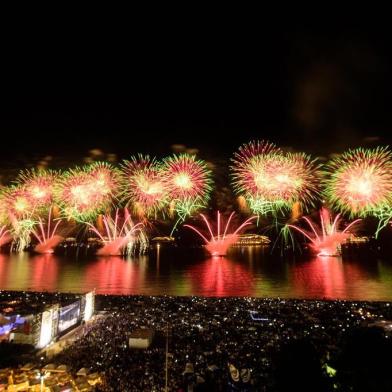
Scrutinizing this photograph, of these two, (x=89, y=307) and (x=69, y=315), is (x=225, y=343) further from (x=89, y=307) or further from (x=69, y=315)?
(x=89, y=307)

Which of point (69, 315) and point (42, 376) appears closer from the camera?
point (42, 376)

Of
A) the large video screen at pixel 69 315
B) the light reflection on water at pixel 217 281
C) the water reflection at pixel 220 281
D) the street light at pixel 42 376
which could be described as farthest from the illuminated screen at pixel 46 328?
the water reflection at pixel 220 281

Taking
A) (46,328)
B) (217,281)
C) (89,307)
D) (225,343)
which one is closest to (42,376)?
(46,328)

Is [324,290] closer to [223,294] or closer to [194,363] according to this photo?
[223,294]

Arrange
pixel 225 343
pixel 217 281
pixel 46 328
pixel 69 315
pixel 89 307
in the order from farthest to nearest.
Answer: pixel 217 281, pixel 89 307, pixel 69 315, pixel 46 328, pixel 225 343

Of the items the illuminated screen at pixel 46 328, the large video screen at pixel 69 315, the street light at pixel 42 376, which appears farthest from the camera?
the large video screen at pixel 69 315

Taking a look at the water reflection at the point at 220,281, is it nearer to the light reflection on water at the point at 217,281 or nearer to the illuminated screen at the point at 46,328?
the light reflection on water at the point at 217,281

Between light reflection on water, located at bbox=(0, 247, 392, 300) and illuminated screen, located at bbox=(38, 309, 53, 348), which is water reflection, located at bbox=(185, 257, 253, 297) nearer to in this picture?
light reflection on water, located at bbox=(0, 247, 392, 300)
